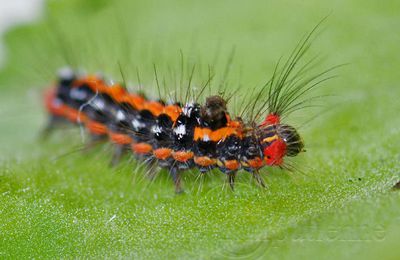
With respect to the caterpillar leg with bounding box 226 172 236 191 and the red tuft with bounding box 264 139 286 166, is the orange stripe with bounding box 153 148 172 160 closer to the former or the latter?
the caterpillar leg with bounding box 226 172 236 191

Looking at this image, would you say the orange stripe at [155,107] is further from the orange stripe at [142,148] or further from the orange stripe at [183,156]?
the orange stripe at [183,156]

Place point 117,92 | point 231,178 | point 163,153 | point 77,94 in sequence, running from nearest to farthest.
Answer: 1. point 231,178
2. point 163,153
3. point 117,92
4. point 77,94

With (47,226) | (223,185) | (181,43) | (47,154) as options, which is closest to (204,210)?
(223,185)

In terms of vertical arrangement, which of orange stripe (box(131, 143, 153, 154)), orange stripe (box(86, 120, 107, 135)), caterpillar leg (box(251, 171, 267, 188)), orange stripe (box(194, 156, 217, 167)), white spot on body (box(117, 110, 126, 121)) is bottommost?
orange stripe (box(131, 143, 153, 154))

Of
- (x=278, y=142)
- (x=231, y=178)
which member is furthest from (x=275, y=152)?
(x=231, y=178)

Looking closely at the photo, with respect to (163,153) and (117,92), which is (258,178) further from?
(117,92)

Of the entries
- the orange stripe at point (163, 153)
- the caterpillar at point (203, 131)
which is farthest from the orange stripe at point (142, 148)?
the orange stripe at point (163, 153)

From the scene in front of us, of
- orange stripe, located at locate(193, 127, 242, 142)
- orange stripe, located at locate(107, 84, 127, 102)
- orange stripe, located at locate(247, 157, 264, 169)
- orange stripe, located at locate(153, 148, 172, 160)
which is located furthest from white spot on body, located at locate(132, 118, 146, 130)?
orange stripe, located at locate(247, 157, 264, 169)
